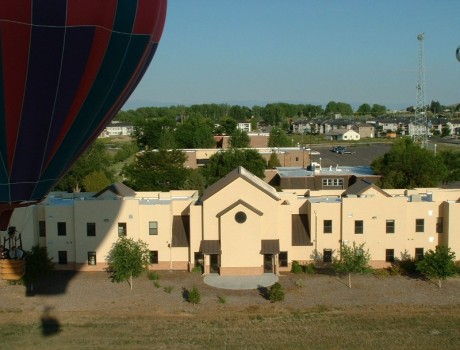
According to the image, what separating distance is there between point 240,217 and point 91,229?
8.38 metres

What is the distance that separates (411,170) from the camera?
51.4 metres

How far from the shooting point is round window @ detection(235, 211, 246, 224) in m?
32.5

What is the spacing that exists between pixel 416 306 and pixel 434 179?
2617 centimetres

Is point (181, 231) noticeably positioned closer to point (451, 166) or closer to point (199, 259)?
point (199, 259)

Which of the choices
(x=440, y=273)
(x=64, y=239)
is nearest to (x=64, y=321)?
(x=64, y=239)

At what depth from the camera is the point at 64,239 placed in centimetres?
3325

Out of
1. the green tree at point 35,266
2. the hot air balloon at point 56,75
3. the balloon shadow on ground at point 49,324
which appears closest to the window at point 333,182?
the green tree at point 35,266

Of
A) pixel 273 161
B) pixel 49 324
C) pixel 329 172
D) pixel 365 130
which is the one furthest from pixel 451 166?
pixel 365 130

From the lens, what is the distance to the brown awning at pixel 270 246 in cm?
3207

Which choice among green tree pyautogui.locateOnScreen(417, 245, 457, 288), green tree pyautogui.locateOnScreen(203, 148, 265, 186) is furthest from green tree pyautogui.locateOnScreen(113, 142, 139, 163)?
green tree pyautogui.locateOnScreen(417, 245, 457, 288)

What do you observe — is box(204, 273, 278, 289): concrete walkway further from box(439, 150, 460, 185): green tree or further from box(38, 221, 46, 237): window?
box(439, 150, 460, 185): green tree

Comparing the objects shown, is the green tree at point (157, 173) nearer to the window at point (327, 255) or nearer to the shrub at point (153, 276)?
the shrub at point (153, 276)

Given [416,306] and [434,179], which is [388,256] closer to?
[416,306]

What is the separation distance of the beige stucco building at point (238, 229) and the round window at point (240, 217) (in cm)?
5
